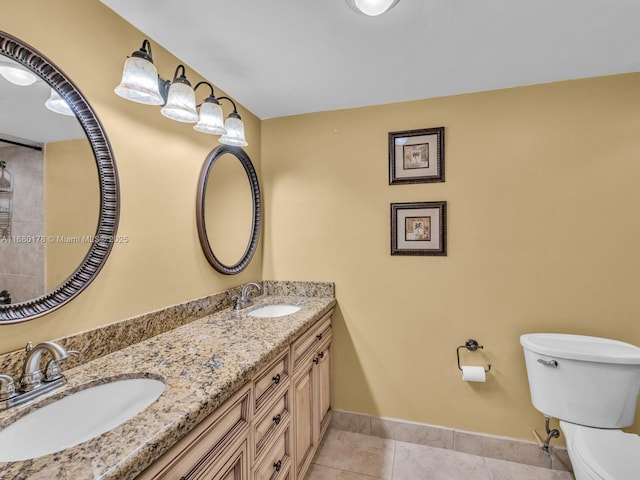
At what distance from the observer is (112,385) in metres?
0.96

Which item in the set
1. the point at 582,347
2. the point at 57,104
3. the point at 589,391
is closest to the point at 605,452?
the point at 589,391

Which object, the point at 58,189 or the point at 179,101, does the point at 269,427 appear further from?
the point at 179,101

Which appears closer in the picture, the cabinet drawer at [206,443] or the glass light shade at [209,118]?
the cabinet drawer at [206,443]

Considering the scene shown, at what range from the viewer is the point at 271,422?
1.27m

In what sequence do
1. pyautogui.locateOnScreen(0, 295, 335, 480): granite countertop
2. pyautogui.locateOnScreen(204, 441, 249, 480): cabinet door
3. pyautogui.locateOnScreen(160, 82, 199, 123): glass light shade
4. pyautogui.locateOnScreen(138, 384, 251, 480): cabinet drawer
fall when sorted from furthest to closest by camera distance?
pyautogui.locateOnScreen(160, 82, 199, 123): glass light shade < pyautogui.locateOnScreen(204, 441, 249, 480): cabinet door < pyautogui.locateOnScreen(138, 384, 251, 480): cabinet drawer < pyautogui.locateOnScreen(0, 295, 335, 480): granite countertop

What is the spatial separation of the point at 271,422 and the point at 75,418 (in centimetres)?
68

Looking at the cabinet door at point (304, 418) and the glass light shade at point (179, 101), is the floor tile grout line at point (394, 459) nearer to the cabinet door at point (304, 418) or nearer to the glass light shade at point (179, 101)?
the cabinet door at point (304, 418)

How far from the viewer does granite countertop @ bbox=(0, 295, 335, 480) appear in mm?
590

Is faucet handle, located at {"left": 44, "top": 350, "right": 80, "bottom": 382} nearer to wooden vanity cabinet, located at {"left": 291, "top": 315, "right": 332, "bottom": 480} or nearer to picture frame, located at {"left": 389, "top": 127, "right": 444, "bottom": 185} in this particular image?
wooden vanity cabinet, located at {"left": 291, "top": 315, "right": 332, "bottom": 480}

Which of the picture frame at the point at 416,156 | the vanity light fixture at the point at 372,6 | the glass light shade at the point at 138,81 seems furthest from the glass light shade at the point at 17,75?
the picture frame at the point at 416,156

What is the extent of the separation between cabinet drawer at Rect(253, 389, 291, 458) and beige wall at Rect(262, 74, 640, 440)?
2.65 feet

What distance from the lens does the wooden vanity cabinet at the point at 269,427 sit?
82cm

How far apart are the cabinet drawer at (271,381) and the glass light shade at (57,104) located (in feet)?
3.80

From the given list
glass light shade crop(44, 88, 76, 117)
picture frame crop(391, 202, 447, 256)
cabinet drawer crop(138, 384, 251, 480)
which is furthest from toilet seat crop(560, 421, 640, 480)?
glass light shade crop(44, 88, 76, 117)
